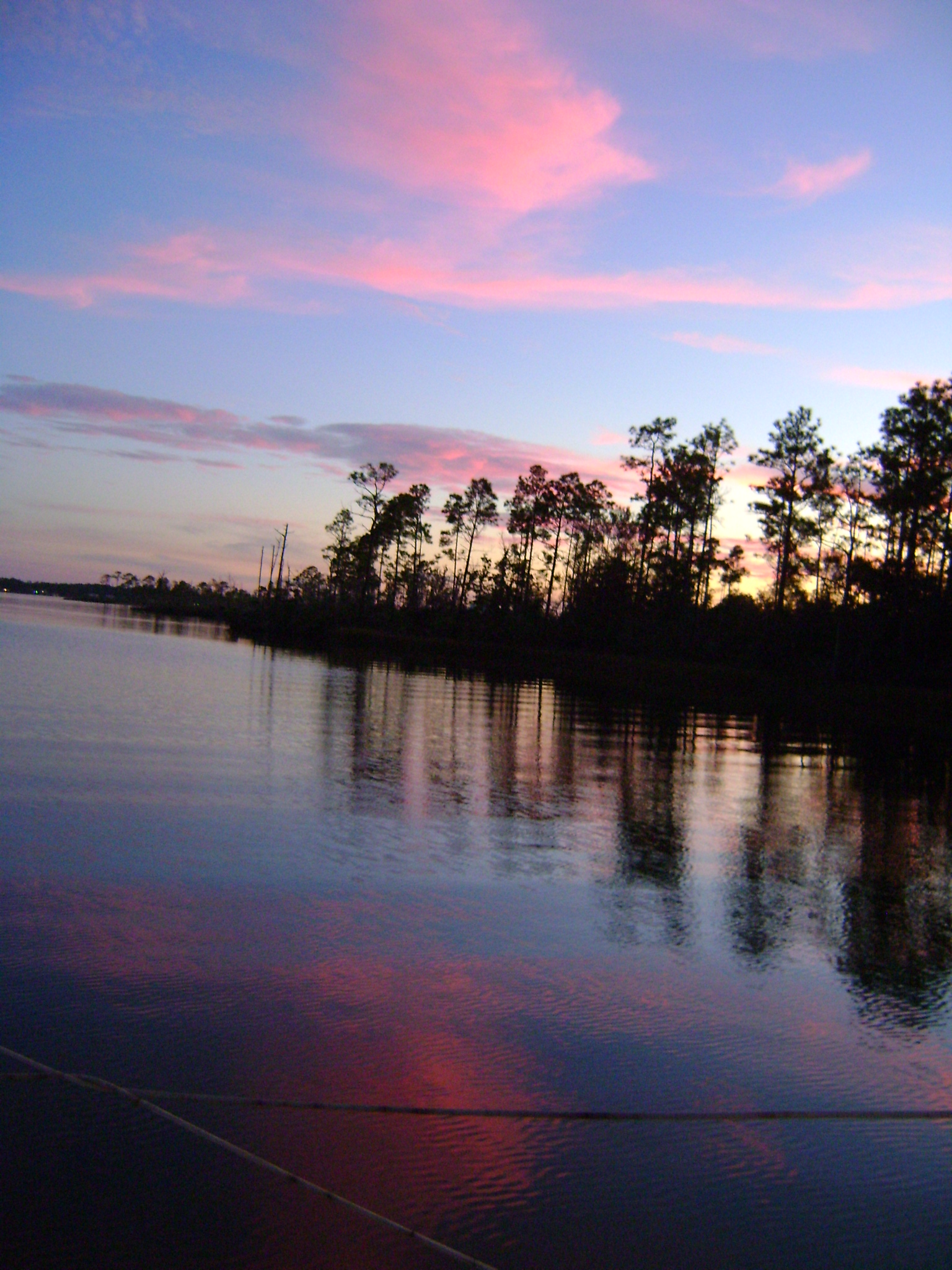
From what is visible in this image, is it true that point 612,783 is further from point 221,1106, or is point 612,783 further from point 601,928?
point 221,1106

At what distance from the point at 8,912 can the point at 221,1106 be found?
2.57 meters

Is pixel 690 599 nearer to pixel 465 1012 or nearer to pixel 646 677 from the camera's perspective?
pixel 646 677

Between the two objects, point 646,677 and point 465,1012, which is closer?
point 465,1012

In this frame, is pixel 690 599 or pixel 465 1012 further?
pixel 690 599

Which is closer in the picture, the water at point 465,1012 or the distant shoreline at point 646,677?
the water at point 465,1012

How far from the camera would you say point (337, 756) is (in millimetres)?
12719

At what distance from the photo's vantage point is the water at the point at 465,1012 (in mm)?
3119

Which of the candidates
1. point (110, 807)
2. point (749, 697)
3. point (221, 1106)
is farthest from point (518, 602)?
point (221, 1106)

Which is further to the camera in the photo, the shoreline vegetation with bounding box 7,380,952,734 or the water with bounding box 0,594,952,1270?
the shoreline vegetation with bounding box 7,380,952,734

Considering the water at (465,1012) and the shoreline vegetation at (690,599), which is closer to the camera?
A: the water at (465,1012)

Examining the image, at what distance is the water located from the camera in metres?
3.12

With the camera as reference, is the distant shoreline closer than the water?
No

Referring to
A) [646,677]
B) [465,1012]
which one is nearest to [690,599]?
[646,677]

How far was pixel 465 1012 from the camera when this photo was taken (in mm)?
4699
